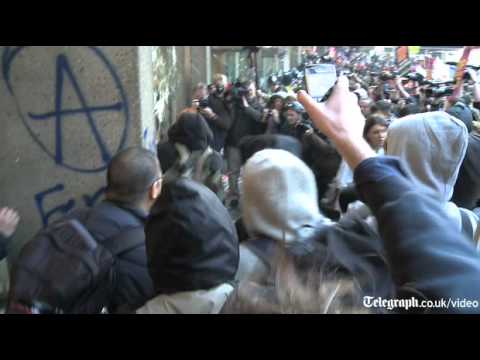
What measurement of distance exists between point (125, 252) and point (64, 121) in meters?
0.94

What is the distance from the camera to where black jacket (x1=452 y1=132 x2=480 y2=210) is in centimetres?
261

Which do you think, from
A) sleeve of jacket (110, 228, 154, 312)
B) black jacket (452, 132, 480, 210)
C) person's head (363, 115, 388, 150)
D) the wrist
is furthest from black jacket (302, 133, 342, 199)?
the wrist

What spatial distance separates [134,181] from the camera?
2049 millimetres

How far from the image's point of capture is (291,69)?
8.12ft

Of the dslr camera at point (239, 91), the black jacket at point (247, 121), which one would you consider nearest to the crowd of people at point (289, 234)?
the black jacket at point (247, 121)

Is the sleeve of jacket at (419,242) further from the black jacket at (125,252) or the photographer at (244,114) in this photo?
the photographer at (244,114)

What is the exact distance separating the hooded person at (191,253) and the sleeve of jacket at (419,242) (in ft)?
2.13

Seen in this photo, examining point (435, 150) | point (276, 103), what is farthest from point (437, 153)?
Answer: point (276, 103)

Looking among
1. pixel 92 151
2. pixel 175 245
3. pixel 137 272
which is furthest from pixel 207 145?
pixel 175 245

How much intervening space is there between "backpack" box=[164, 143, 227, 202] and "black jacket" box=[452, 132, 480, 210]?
120 centimetres

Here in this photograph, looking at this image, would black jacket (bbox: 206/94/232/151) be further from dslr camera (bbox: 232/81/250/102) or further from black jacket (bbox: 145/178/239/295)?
black jacket (bbox: 145/178/239/295)
